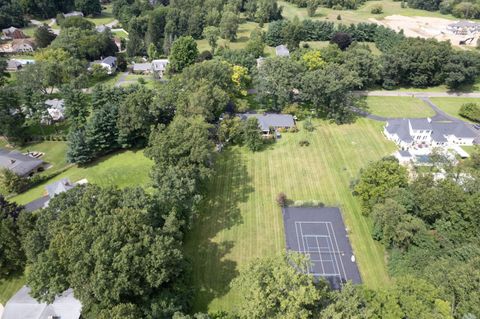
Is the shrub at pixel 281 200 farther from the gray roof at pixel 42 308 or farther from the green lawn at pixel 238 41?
the green lawn at pixel 238 41

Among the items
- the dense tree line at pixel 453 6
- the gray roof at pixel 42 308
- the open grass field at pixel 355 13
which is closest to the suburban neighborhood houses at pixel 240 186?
the gray roof at pixel 42 308

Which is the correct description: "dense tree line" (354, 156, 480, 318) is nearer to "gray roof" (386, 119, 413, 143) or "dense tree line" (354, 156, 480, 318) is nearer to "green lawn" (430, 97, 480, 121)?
"gray roof" (386, 119, 413, 143)

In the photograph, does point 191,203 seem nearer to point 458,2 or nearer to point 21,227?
point 21,227

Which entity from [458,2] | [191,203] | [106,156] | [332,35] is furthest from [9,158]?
[458,2]

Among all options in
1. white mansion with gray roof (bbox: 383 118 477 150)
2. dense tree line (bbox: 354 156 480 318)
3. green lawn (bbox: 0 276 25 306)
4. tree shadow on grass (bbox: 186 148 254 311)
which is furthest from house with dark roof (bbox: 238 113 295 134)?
green lawn (bbox: 0 276 25 306)

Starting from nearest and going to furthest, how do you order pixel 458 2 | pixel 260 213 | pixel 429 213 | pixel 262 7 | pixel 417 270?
pixel 417 270 → pixel 429 213 → pixel 260 213 → pixel 262 7 → pixel 458 2

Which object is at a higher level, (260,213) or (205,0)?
(205,0)
